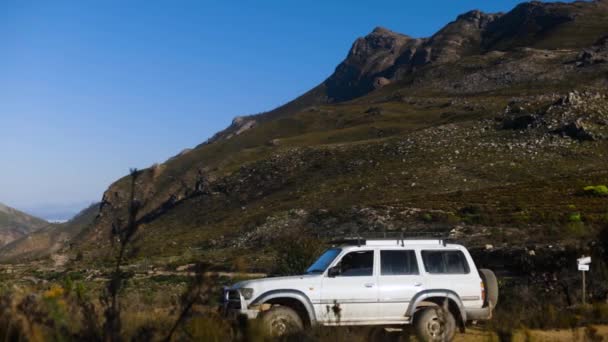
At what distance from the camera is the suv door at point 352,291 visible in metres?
11.8

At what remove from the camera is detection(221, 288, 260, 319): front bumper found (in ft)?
37.0

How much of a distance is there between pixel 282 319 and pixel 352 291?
4.53ft

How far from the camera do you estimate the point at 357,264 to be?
12.4 metres

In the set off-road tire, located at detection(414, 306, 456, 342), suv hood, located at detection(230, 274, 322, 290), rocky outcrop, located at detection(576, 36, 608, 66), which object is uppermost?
rocky outcrop, located at detection(576, 36, 608, 66)

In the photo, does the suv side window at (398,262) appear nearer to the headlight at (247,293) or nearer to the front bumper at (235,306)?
the headlight at (247,293)

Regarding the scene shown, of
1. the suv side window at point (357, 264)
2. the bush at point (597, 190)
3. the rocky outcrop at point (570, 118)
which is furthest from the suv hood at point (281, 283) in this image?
the rocky outcrop at point (570, 118)

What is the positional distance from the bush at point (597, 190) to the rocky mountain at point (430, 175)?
0.37 metres

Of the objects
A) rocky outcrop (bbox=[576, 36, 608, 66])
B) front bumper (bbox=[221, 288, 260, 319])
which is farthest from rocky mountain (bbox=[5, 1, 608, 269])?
front bumper (bbox=[221, 288, 260, 319])

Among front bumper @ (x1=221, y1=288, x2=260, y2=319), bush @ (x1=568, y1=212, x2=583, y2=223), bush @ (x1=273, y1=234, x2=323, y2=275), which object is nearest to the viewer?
front bumper @ (x1=221, y1=288, x2=260, y2=319)

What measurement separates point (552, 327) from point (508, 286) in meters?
6.21

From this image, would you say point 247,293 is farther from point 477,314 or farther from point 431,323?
point 477,314

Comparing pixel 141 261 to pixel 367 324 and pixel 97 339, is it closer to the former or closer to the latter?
pixel 367 324

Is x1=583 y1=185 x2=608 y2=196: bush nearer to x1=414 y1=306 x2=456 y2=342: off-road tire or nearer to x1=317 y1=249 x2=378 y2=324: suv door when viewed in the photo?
x1=414 y1=306 x2=456 y2=342: off-road tire

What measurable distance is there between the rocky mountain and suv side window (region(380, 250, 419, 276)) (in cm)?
388
